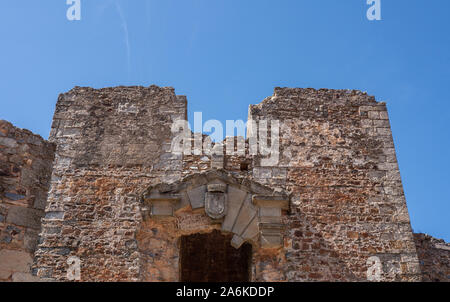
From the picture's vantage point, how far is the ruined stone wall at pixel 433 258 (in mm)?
7887

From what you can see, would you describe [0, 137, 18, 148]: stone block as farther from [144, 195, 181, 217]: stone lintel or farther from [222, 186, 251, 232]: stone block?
[222, 186, 251, 232]: stone block

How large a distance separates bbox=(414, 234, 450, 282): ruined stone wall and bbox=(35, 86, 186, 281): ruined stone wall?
432 cm

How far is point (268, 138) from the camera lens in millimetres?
7473

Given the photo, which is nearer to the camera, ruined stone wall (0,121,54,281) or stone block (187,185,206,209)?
ruined stone wall (0,121,54,281)

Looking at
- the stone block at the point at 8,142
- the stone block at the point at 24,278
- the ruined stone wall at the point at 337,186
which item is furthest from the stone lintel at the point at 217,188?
the stone block at the point at 8,142

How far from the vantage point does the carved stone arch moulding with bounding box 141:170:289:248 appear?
659cm

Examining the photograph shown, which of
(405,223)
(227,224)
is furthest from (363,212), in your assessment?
(227,224)

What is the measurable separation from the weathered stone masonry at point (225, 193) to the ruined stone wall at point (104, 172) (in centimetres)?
2

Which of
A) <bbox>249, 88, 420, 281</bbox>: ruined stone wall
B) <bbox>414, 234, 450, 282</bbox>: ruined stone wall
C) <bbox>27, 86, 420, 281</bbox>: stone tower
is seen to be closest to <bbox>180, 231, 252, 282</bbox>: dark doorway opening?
<bbox>27, 86, 420, 281</bbox>: stone tower

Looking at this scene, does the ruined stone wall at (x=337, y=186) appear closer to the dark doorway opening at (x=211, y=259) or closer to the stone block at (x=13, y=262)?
the dark doorway opening at (x=211, y=259)

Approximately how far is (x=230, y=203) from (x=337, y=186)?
169 centimetres
